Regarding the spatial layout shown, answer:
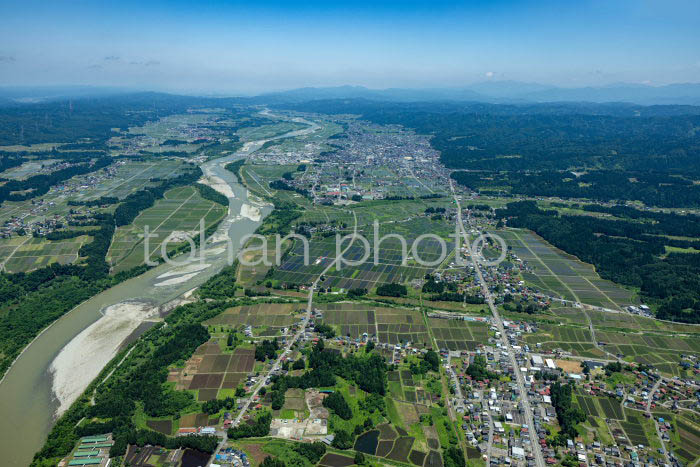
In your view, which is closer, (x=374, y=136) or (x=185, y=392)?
(x=185, y=392)

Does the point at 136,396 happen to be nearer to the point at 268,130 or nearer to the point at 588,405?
the point at 588,405

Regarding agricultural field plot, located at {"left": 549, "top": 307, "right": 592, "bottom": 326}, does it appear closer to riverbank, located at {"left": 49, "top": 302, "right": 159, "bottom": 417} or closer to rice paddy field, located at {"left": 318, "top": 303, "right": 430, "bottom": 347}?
rice paddy field, located at {"left": 318, "top": 303, "right": 430, "bottom": 347}

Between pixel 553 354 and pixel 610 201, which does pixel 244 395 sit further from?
pixel 610 201

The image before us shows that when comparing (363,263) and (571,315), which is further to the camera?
(363,263)

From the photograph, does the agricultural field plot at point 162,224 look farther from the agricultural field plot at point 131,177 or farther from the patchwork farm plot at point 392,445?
the patchwork farm plot at point 392,445

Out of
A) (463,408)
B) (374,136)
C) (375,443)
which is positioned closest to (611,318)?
(463,408)

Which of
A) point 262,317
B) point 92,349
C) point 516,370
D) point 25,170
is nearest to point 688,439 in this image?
point 516,370

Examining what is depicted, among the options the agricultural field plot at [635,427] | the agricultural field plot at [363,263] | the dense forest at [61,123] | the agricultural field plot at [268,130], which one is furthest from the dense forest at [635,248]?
the dense forest at [61,123]
